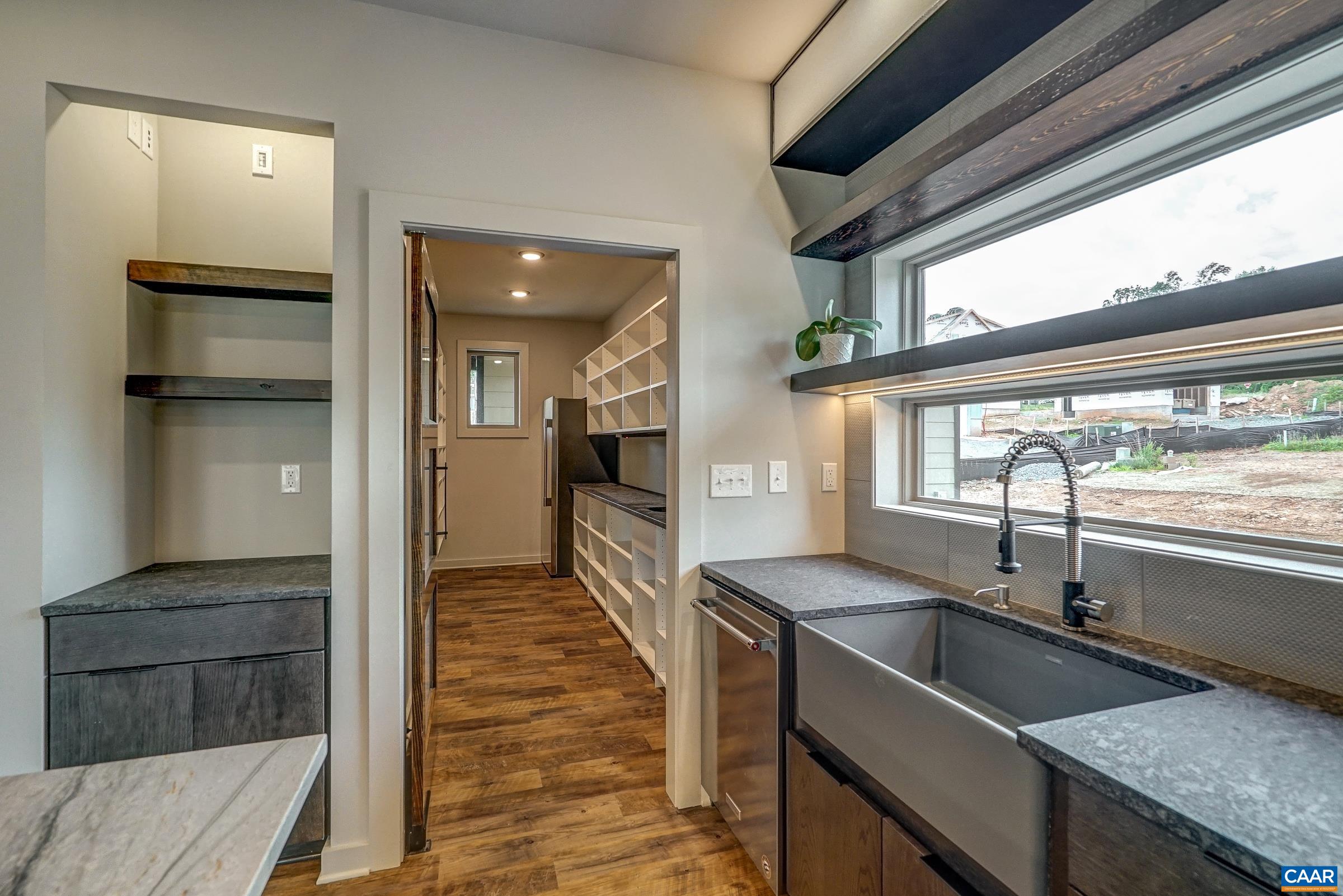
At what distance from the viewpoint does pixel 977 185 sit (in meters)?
1.57

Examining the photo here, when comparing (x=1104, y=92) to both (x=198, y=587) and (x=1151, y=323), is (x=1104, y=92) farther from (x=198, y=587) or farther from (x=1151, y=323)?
(x=198, y=587)

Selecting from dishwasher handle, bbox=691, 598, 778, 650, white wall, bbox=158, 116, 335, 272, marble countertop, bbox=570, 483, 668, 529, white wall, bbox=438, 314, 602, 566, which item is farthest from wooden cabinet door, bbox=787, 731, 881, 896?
white wall, bbox=438, 314, 602, 566

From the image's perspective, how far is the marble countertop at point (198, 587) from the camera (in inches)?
64.7

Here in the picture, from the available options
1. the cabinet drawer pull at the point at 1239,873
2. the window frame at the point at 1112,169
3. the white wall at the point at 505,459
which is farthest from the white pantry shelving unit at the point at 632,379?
the cabinet drawer pull at the point at 1239,873

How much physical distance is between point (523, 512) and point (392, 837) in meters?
4.35

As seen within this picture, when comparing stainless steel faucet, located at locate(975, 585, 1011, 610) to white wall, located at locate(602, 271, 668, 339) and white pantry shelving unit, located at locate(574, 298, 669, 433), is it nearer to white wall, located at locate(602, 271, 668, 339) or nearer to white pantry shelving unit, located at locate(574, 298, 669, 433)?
white pantry shelving unit, located at locate(574, 298, 669, 433)

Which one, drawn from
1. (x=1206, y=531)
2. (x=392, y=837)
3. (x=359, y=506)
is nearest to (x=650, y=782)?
(x=392, y=837)

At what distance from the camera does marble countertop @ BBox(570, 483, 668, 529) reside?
3.07m

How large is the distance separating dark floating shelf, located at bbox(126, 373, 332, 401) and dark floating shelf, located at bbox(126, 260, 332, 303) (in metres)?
0.30

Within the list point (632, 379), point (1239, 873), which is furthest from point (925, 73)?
point (632, 379)

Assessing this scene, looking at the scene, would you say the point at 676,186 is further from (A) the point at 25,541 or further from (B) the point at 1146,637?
(A) the point at 25,541

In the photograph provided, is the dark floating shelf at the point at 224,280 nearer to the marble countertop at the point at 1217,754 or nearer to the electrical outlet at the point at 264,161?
the electrical outlet at the point at 264,161

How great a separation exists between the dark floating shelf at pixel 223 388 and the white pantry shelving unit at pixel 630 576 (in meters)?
1.51

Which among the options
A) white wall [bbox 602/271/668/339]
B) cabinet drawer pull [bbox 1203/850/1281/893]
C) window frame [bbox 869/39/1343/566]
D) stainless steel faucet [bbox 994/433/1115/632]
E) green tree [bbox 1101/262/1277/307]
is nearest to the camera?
cabinet drawer pull [bbox 1203/850/1281/893]
